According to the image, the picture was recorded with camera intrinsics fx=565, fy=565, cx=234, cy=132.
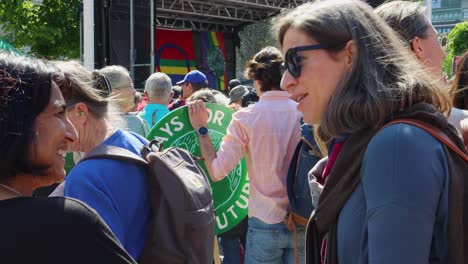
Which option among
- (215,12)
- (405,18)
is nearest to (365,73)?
(405,18)

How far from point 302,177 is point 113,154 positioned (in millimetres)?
1414

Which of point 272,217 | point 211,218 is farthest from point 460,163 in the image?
point 272,217

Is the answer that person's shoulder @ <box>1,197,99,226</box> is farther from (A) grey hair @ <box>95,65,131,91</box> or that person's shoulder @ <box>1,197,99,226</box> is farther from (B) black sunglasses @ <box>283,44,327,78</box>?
(A) grey hair @ <box>95,65,131,91</box>

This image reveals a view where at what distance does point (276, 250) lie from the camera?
3143 millimetres

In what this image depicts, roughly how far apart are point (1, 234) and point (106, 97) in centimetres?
103

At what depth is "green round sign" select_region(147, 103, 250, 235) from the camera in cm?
346

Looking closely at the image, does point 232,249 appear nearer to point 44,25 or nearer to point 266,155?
point 266,155

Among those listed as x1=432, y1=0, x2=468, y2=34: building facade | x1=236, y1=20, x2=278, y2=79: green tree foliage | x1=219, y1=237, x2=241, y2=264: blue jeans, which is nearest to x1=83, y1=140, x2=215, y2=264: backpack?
x1=219, y1=237, x2=241, y2=264: blue jeans

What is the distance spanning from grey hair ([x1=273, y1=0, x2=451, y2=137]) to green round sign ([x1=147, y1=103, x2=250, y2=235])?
197cm

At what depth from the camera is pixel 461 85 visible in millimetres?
2883

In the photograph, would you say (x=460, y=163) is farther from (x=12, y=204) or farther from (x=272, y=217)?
(x=272, y=217)

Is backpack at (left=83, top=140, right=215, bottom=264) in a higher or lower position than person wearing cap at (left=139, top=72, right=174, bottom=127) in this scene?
lower

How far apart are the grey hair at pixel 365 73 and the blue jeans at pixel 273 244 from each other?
5.69 feet

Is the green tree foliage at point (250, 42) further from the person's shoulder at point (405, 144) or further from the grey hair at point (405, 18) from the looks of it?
the person's shoulder at point (405, 144)
